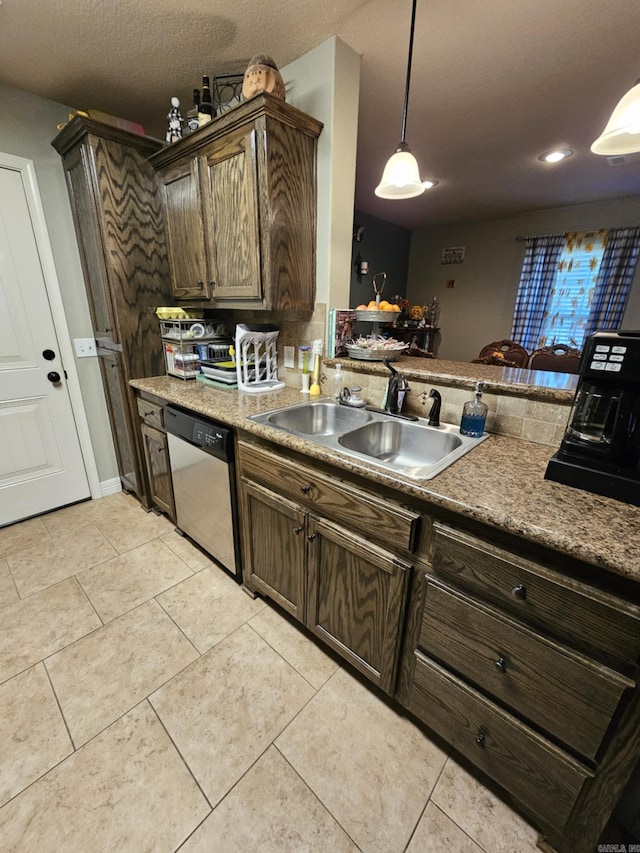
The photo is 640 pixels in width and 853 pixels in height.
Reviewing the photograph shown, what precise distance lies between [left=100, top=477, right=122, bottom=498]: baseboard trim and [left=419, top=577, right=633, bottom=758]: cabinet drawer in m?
2.46

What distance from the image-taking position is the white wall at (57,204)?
1843 mm

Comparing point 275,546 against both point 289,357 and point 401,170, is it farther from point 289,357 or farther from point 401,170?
point 401,170

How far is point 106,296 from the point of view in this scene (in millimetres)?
1972

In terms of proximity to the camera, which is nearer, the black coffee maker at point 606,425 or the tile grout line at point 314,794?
the black coffee maker at point 606,425

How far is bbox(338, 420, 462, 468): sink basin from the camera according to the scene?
1.36 m

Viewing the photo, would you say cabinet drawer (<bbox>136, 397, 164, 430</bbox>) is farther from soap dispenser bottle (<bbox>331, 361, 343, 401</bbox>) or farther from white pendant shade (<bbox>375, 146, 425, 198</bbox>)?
white pendant shade (<bbox>375, 146, 425, 198</bbox>)

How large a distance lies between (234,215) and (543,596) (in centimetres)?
187

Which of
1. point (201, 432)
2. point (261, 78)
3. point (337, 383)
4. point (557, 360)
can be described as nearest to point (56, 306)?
point (201, 432)

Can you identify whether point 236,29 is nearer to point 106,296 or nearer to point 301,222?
point 301,222

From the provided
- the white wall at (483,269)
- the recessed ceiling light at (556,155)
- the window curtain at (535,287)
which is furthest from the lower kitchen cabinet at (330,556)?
the white wall at (483,269)

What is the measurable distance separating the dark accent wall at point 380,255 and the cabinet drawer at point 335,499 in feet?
11.7

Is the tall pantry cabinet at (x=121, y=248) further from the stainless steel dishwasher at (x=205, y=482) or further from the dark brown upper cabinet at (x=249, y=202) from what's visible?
the stainless steel dishwasher at (x=205, y=482)

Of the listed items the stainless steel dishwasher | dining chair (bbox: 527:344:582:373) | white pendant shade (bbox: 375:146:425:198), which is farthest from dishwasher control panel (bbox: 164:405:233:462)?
dining chair (bbox: 527:344:582:373)

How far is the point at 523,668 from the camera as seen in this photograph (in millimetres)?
835
